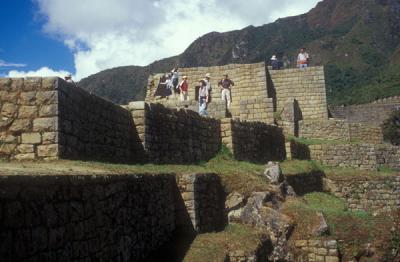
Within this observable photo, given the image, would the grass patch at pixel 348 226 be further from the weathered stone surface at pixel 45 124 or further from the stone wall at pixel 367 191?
the stone wall at pixel 367 191

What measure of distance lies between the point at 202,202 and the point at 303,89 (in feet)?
49.2

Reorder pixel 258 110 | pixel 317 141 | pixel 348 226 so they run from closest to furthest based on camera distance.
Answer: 1. pixel 348 226
2. pixel 258 110
3. pixel 317 141

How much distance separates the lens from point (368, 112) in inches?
1388

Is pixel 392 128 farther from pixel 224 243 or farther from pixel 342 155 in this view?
pixel 224 243

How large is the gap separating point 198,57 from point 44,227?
102m

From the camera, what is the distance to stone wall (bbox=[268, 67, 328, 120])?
23.4 metres

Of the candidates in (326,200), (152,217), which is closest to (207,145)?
(326,200)

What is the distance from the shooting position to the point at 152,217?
7.86m

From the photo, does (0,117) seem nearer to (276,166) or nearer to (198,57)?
(276,166)

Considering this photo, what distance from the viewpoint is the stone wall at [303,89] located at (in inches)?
922

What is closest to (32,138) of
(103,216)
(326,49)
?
(103,216)

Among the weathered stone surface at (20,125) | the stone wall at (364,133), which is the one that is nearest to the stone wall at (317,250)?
the weathered stone surface at (20,125)

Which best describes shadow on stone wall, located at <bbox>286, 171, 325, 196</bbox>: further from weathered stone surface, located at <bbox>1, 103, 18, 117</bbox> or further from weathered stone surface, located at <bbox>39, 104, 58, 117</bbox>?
weathered stone surface, located at <bbox>1, 103, 18, 117</bbox>

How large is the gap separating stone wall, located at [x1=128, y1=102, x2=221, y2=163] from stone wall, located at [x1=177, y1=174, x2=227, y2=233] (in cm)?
164
